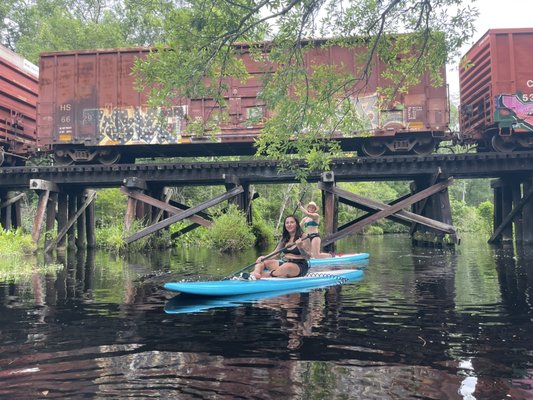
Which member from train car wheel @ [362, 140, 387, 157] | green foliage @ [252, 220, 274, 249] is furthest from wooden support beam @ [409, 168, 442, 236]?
green foliage @ [252, 220, 274, 249]

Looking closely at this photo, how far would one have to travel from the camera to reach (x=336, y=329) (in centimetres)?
506

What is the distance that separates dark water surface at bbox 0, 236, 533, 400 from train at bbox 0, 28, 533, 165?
287 inches

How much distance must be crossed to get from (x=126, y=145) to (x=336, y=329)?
11981 millimetres

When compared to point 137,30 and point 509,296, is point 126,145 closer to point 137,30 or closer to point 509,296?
point 509,296

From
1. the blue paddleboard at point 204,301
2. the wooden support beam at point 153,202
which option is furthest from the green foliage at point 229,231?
the blue paddleboard at point 204,301

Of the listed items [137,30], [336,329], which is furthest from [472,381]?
[137,30]

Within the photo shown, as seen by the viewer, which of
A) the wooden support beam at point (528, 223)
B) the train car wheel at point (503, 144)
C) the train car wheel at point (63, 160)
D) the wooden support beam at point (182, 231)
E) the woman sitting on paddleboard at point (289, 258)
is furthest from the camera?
the wooden support beam at point (182, 231)

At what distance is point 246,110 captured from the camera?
1492cm

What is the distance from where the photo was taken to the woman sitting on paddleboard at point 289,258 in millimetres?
7730

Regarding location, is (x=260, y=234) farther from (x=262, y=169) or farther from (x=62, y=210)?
(x=62, y=210)

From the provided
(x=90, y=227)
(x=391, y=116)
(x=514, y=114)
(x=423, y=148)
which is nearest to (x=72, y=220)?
(x=90, y=227)

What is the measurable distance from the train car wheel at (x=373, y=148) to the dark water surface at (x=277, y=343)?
7314 mm

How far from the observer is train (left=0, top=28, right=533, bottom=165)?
Answer: 14.1 m

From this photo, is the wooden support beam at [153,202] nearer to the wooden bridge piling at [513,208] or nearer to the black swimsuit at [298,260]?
the black swimsuit at [298,260]
